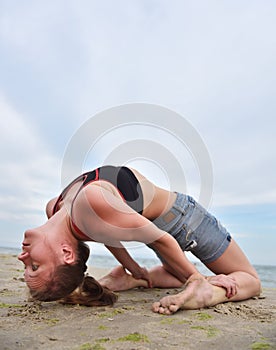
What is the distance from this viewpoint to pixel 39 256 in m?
2.60

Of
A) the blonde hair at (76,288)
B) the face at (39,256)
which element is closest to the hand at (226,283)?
the blonde hair at (76,288)

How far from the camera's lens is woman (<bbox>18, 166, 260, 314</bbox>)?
2623mm

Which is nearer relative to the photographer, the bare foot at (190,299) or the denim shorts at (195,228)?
the bare foot at (190,299)

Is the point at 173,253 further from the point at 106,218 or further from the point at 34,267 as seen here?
the point at 34,267

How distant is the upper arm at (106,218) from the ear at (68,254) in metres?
0.16

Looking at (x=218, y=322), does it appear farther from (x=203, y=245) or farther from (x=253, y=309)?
(x=203, y=245)

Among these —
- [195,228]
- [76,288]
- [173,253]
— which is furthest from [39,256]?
[195,228]

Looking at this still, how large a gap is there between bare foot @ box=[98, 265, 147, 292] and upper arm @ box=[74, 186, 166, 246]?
106 cm

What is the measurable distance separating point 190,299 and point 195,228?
84cm

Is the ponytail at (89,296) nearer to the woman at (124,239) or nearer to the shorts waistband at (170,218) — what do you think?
the woman at (124,239)

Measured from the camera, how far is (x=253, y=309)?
110 inches

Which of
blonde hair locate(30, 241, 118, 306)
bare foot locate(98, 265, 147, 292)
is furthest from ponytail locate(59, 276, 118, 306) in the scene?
bare foot locate(98, 265, 147, 292)

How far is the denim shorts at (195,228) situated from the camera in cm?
335

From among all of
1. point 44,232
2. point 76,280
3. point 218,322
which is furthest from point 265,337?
point 44,232
